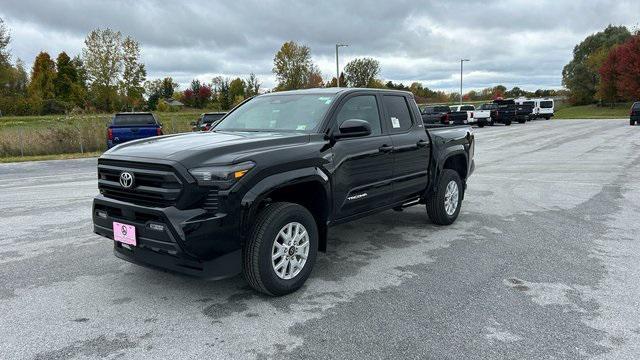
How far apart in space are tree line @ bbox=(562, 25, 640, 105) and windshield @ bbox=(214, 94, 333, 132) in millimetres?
57926

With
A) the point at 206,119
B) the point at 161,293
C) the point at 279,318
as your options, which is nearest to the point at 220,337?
the point at 279,318

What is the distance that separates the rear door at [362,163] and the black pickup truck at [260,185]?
0.04ft

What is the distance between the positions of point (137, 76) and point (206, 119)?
102ft

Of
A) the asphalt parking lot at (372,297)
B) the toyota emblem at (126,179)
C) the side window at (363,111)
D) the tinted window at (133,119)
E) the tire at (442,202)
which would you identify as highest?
the tinted window at (133,119)

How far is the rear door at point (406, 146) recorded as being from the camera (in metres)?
5.53

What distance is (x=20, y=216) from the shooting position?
23.9ft

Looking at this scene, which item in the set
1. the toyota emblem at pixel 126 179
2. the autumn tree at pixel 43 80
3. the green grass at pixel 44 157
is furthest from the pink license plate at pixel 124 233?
the autumn tree at pixel 43 80

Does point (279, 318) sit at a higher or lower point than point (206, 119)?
lower

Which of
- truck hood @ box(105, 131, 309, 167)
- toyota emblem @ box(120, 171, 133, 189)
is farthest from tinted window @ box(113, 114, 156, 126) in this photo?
toyota emblem @ box(120, 171, 133, 189)

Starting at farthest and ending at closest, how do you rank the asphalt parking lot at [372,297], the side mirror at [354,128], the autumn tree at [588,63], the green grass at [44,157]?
the autumn tree at [588,63]
the green grass at [44,157]
the side mirror at [354,128]
the asphalt parking lot at [372,297]

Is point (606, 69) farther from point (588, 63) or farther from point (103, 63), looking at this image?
point (103, 63)

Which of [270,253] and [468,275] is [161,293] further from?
[468,275]

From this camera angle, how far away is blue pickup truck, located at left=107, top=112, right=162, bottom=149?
54.2 ft

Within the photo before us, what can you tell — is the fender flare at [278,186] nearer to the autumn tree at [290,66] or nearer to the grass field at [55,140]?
the grass field at [55,140]
